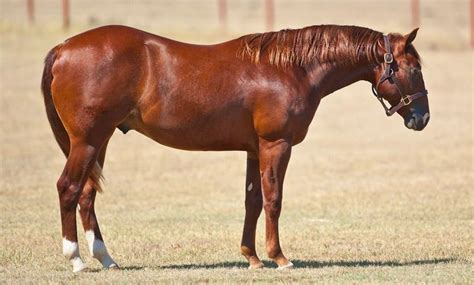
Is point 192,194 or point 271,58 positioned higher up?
point 271,58

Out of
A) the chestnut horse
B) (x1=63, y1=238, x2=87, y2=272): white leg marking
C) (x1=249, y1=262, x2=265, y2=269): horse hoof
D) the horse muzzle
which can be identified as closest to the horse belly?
the chestnut horse

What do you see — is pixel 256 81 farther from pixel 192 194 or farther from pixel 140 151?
pixel 140 151

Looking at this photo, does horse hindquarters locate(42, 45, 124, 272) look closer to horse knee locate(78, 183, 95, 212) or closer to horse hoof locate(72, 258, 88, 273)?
horse hoof locate(72, 258, 88, 273)

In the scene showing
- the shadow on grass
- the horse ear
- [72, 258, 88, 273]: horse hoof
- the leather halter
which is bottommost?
→ the shadow on grass

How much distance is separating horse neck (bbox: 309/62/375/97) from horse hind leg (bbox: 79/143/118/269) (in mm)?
1837

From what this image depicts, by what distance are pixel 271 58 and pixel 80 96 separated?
161cm

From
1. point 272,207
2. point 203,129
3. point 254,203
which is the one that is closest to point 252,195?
point 254,203

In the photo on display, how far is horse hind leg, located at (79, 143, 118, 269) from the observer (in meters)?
8.99

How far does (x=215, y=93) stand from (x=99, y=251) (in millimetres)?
1610

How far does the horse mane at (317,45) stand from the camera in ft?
29.8

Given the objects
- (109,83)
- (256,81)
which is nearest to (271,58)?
(256,81)

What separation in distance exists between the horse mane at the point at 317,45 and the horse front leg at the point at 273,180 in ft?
2.43

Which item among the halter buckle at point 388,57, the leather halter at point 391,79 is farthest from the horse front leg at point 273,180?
the halter buckle at point 388,57

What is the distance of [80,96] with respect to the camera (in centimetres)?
859
